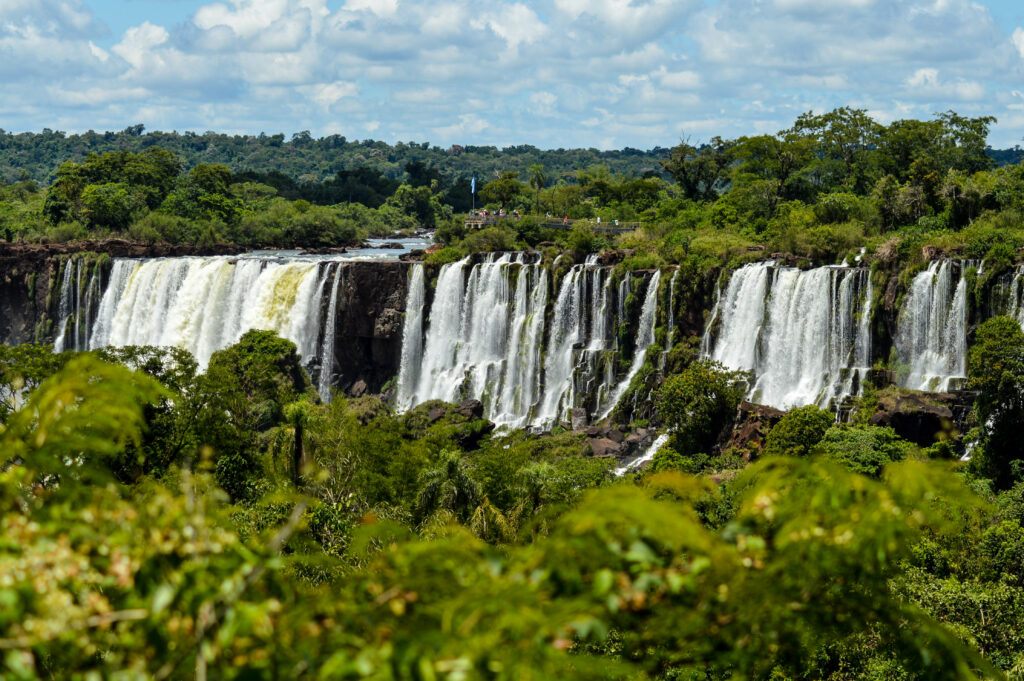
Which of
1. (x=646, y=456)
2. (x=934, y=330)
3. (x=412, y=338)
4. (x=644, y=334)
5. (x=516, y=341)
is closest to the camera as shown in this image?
(x=934, y=330)

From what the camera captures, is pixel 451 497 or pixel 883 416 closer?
pixel 451 497

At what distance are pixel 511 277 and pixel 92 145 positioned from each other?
14986 cm

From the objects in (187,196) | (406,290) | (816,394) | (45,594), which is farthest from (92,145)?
(45,594)

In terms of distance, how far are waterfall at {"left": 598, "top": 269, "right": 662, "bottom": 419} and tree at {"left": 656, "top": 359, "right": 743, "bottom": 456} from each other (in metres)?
4.85

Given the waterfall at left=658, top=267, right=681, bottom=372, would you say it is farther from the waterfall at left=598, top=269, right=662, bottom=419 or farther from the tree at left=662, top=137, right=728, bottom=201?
the tree at left=662, top=137, right=728, bottom=201

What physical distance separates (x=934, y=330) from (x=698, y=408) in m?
7.54

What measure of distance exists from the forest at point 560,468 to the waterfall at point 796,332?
267 mm

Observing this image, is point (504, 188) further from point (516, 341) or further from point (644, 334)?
point (644, 334)

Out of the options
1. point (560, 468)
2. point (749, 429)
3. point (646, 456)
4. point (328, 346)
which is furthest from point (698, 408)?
point (328, 346)

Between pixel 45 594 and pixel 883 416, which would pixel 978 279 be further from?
pixel 45 594

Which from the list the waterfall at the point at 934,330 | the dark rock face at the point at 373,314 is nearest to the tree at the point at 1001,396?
the waterfall at the point at 934,330

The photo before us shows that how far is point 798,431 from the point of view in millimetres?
25531

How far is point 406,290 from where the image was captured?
4203 centimetres

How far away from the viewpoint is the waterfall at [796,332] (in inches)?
1214
